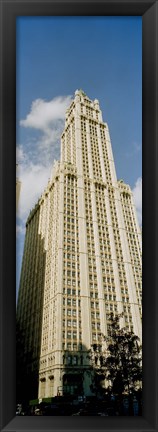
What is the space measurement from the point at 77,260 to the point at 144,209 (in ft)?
108

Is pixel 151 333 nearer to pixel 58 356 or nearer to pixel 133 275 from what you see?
pixel 58 356

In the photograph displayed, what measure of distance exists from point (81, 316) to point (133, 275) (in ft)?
27.7

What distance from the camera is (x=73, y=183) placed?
4212 centimetres

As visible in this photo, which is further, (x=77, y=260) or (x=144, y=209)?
(x=77, y=260)

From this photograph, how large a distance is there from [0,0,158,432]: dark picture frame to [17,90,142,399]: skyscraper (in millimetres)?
26831

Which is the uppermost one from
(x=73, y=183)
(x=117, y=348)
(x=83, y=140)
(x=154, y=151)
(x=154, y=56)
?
(x=83, y=140)

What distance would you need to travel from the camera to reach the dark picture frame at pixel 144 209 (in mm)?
3051

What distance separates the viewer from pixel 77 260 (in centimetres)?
3600

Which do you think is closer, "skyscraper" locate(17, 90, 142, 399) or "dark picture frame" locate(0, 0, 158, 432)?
"dark picture frame" locate(0, 0, 158, 432)

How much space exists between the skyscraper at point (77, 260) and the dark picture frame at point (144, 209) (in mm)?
26831

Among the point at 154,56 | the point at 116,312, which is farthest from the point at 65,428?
the point at 116,312

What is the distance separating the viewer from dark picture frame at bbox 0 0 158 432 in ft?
10.0

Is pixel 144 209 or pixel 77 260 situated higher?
pixel 77 260
